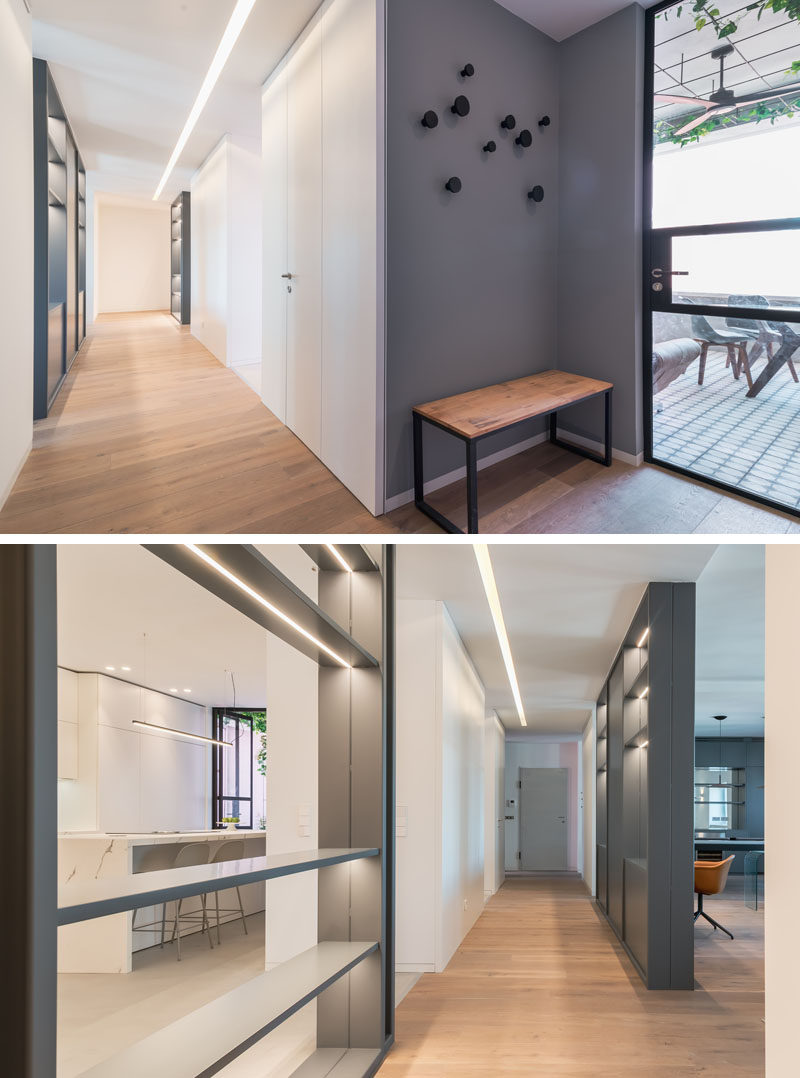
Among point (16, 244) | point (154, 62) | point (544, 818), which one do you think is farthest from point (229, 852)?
point (544, 818)

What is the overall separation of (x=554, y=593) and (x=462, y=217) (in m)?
2.43

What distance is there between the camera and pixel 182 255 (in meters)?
12.0

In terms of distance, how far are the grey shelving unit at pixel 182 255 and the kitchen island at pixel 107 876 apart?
7.96 meters

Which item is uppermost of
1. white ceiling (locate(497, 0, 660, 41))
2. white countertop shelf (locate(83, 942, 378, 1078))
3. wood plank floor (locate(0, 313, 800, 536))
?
white ceiling (locate(497, 0, 660, 41))

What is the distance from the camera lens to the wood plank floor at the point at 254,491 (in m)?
3.77

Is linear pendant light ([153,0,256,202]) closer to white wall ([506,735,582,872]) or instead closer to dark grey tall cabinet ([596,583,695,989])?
dark grey tall cabinet ([596,583,695,989])

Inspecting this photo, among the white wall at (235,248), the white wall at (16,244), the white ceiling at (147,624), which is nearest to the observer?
the white wall at (16,244)

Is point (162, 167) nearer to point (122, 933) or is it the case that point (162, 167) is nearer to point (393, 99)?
point (393, 99)

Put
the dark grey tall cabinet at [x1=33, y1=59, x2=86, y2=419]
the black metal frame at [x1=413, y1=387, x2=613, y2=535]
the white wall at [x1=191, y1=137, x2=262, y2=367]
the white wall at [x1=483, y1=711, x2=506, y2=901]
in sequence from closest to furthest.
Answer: the black metal frame at [x1=413, y1=387, x2=613, y2=535], the dark grey tall cabinet at [x1=33, y1=59, x2=86, y2=419], the white wall at [x1=191, y1=137, x2=262, y2=367], the white wall at [x1=483, y1=711, x2=506, y2=901]

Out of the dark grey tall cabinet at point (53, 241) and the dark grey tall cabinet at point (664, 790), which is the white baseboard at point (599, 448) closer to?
the dark grey tall cabinet at point (664, 790)

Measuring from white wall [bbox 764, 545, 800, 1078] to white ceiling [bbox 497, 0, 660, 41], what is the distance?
390cm

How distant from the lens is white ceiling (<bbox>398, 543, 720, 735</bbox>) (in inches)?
169

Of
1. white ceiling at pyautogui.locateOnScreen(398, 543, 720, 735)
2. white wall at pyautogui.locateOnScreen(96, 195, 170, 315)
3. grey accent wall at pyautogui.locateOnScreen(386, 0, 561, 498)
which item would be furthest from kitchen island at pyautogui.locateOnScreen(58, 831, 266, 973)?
white wall at pyautogui.locateOnScreen(96, 195, 170, 315)

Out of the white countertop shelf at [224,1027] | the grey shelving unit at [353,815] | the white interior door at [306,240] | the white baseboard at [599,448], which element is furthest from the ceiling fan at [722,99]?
the white countertop shelf at [224,1027]
